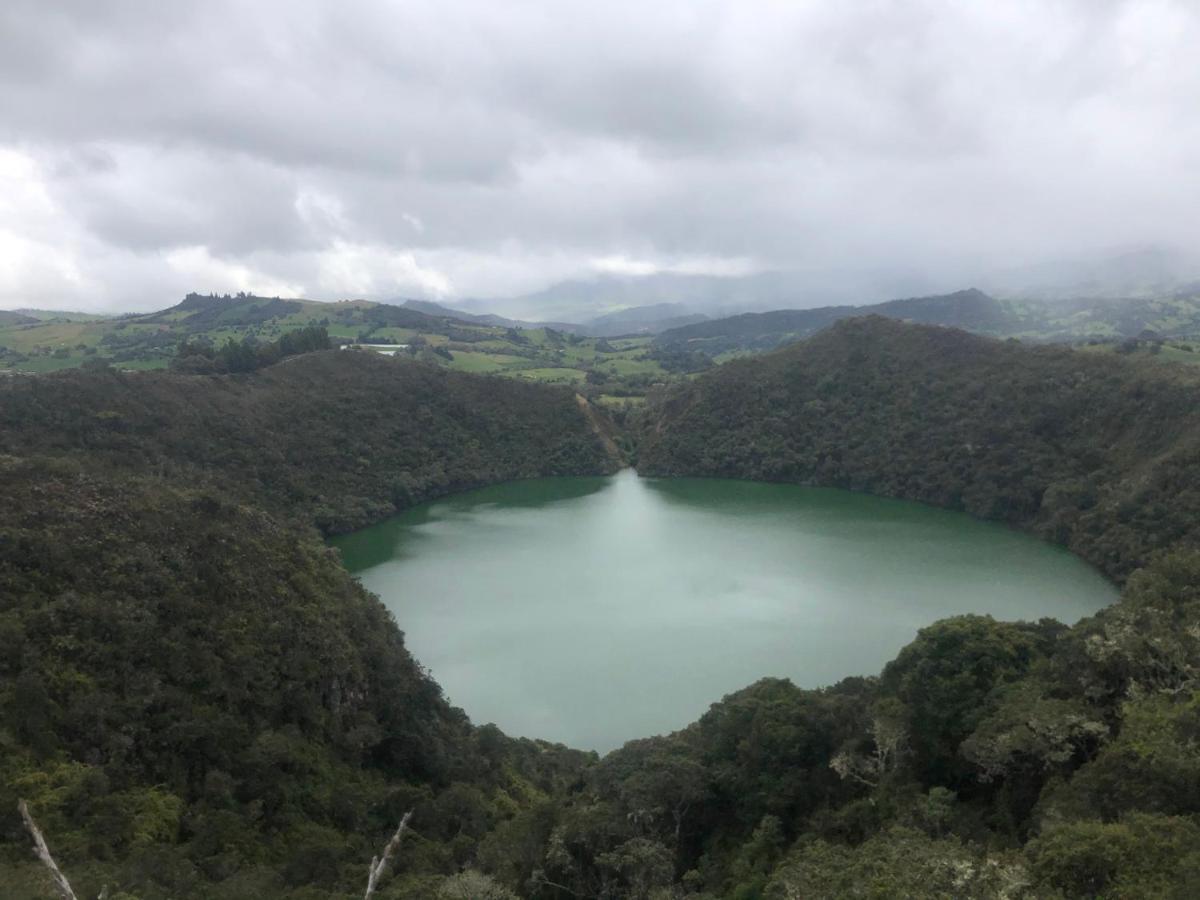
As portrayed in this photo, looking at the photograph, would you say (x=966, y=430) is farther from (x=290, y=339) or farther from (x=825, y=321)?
(x=825, y=321)

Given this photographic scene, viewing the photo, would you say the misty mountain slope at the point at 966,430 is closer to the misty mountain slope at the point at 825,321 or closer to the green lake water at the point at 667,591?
the green lake water at the point at 667,591

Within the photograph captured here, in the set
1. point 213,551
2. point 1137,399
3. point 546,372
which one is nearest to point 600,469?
point 546,372

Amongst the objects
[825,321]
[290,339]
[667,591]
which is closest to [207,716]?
[667,591]

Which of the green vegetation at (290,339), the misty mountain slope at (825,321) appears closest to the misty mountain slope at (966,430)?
the green vegetation at (290,339)

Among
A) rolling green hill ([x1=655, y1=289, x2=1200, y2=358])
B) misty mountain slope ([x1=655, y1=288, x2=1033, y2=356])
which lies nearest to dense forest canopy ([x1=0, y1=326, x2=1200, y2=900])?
rolling green hill ([x1=655, y1=289, x2=1200, y2=358])

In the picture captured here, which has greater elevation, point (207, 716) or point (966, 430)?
point (966, 430)

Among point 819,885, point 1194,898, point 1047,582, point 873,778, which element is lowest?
point 1047,582

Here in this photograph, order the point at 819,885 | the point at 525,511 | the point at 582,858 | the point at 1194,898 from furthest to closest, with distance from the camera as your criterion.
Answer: the point at 525,511 < the point at 582,858 < the point at 819,885 < the point at 1194,898

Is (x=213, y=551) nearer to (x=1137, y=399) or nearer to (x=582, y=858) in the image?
(x=582, y=858)
